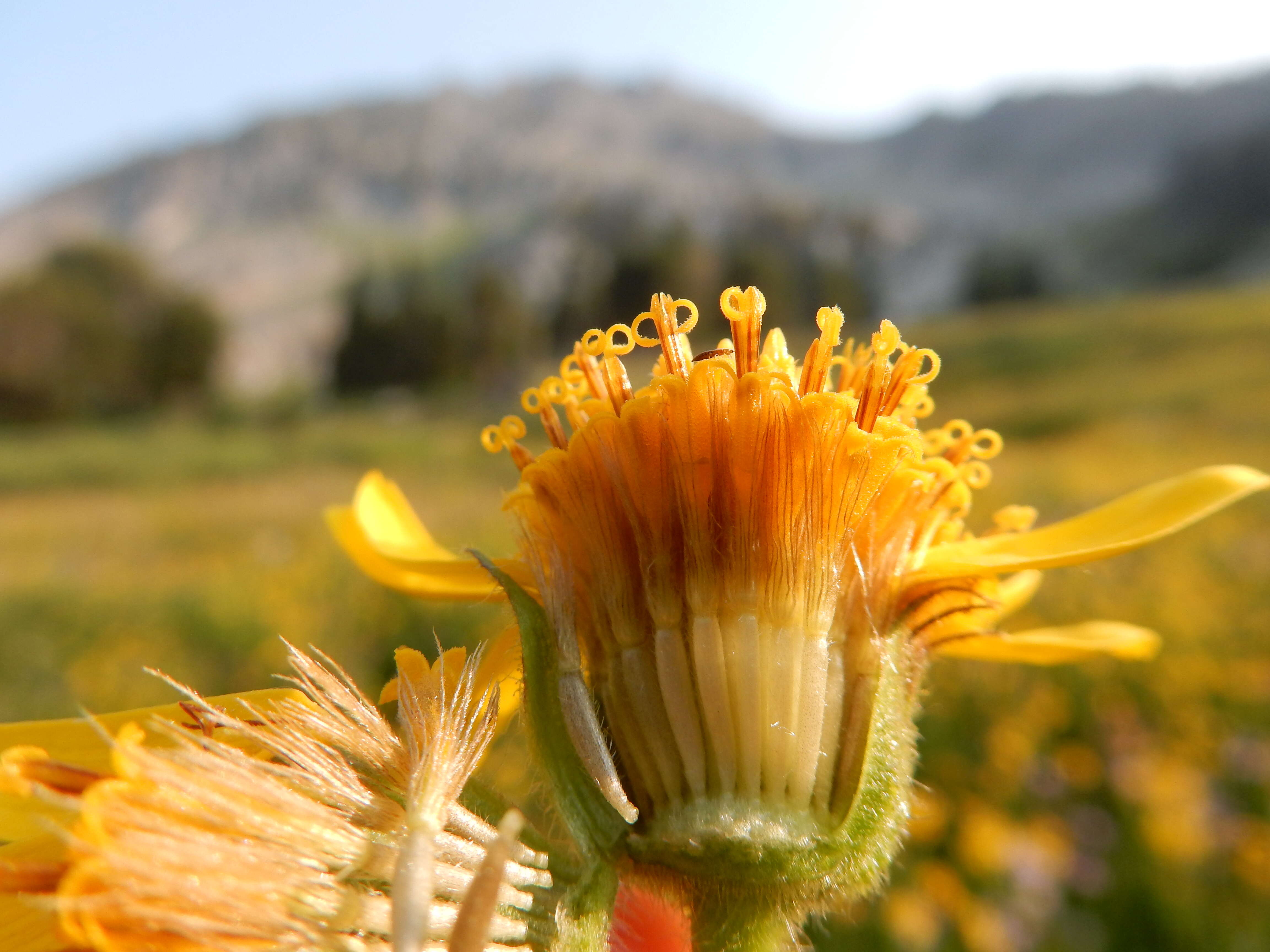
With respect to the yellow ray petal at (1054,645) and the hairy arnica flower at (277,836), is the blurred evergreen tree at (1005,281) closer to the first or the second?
the yellow ray petal at (1054,645)

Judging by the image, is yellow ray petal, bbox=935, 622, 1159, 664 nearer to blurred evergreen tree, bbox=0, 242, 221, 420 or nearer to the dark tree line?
the dark tree line

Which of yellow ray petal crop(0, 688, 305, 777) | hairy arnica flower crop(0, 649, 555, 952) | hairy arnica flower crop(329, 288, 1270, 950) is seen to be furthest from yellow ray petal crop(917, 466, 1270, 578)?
yellow ray petal crop(0, 688, 305, 777)

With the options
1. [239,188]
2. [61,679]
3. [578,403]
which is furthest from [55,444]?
[239,188]

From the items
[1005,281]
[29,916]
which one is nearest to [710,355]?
[29,916]

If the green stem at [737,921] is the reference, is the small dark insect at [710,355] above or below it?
above

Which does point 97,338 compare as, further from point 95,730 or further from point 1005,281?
point 95,730

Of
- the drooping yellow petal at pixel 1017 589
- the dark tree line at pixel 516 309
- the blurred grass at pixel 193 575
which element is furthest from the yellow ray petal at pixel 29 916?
the dark tree line at pixel 516 309
